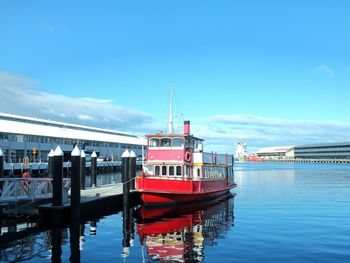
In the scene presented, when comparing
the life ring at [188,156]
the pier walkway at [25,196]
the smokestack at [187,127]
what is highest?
the smokestack at [187,127]

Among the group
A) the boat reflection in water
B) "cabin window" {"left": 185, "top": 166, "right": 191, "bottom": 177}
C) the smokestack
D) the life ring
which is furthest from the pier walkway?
the smokestack

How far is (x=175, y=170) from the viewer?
3344 cm

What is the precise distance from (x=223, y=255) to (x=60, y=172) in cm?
1097

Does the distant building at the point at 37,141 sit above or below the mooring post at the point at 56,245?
above

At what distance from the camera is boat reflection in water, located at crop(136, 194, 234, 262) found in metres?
18.8

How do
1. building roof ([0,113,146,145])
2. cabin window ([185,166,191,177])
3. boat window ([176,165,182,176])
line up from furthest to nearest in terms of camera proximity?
1. building roof ([0,113,146,145])
2. cabin window ([185,166,191,177])
3. boat window ([176,165,182,176])

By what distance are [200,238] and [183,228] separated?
308 centimetres

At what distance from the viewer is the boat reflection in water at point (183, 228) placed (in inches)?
739

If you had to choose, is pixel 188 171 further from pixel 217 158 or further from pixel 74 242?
pixel 74 242

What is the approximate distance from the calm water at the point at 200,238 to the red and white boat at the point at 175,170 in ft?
4.41

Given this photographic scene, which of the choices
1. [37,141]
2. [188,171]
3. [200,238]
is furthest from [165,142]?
[37,141]

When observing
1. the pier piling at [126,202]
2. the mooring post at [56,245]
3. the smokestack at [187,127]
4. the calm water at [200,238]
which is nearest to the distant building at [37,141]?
the smokestack at [187,127]

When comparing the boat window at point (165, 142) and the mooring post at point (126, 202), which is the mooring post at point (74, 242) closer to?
the mooring post at point (126, 202)

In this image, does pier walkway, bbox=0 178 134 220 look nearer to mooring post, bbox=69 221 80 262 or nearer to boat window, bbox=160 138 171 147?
mooring post, bbox=69 221 80 262
